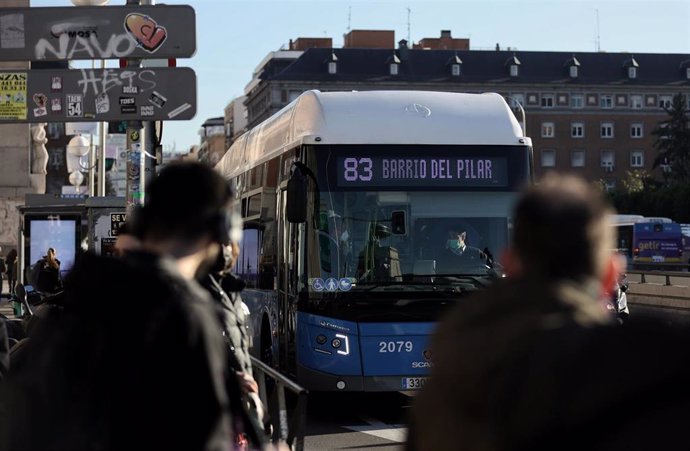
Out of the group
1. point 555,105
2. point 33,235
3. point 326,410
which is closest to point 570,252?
point 326,410

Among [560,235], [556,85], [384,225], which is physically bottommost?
[560,235]

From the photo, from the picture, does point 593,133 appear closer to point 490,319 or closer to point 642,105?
point 642,105

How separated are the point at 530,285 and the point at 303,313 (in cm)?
932

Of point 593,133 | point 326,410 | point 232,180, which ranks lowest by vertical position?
point 326,410

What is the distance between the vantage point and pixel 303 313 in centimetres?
1210

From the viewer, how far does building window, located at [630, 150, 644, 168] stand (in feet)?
428

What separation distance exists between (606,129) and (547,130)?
20.1 ft

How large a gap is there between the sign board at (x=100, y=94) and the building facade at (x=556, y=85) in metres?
109

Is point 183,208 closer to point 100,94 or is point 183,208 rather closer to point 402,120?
point 402,120

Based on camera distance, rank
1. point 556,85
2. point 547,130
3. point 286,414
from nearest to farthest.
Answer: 1. point 286,414
2. point 556,85
3. point 547,130

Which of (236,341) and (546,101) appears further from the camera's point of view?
(546,101)

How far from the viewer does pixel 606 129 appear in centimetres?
12950

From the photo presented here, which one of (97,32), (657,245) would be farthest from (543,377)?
(657,245)

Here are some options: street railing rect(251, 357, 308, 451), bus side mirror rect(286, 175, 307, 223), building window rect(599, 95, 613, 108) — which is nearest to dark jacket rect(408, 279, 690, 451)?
street railing rect(251, 357, 308, 451)
